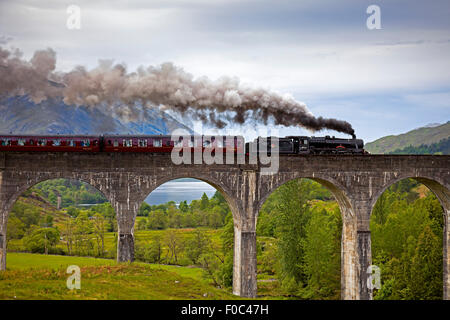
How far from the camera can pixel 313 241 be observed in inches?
2192

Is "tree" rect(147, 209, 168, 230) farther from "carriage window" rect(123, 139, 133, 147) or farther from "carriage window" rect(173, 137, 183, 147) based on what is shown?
"carriage window" rect(123, 139, 133, 147)

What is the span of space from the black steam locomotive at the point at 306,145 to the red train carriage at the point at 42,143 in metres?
13.1

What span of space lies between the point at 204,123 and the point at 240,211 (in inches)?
388

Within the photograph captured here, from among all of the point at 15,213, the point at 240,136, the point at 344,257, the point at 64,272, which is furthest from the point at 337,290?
the point at 15,213

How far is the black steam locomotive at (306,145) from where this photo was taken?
41.2m

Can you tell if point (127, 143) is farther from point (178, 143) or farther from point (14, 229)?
point (14, 229)

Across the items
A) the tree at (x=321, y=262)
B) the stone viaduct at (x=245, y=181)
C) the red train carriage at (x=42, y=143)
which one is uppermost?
the red train carriage at (x=42, y=143)

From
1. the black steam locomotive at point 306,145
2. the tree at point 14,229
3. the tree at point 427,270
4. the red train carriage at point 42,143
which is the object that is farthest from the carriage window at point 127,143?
the tree at point 14,229

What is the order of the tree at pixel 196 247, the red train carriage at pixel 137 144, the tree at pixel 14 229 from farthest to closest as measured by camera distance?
the tree at pixel 14 229 < the tree at pixel 196 247 < the red train carriage at pixel 137 144

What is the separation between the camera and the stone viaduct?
37.6 metres

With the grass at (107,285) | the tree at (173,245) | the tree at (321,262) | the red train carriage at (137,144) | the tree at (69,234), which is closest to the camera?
the grass at (107,285)

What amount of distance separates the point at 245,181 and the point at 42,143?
15484 millimetres

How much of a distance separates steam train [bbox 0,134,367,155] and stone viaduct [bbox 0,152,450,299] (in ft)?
2.11

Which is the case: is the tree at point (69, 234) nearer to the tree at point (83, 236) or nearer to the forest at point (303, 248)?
the forest at point (303, 248)
